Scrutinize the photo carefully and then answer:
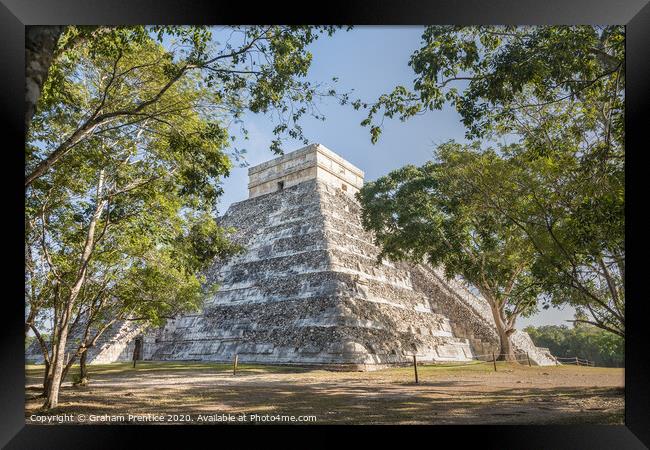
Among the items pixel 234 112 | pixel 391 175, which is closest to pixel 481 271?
pixel 391 175

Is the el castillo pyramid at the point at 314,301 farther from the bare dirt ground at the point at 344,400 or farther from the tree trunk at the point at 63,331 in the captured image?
the tree trunk at the point at 63,331

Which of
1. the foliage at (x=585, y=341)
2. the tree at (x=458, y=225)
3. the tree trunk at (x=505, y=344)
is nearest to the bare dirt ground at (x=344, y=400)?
the foliage at (x=585, y=341)

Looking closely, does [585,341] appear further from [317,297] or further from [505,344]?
[317,297]

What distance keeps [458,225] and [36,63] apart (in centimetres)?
898

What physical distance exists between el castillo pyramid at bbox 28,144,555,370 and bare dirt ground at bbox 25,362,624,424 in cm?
266

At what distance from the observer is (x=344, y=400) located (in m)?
6.80

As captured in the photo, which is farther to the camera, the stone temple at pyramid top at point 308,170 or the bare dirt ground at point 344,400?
the stone temple at pyramid top at point 308,170

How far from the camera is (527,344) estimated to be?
19688mm

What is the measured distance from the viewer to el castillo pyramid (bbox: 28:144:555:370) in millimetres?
12734

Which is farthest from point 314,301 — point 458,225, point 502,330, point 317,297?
point 502,330

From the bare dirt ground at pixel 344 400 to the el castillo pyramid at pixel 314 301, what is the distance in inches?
105

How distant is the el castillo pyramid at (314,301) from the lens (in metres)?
12.7
